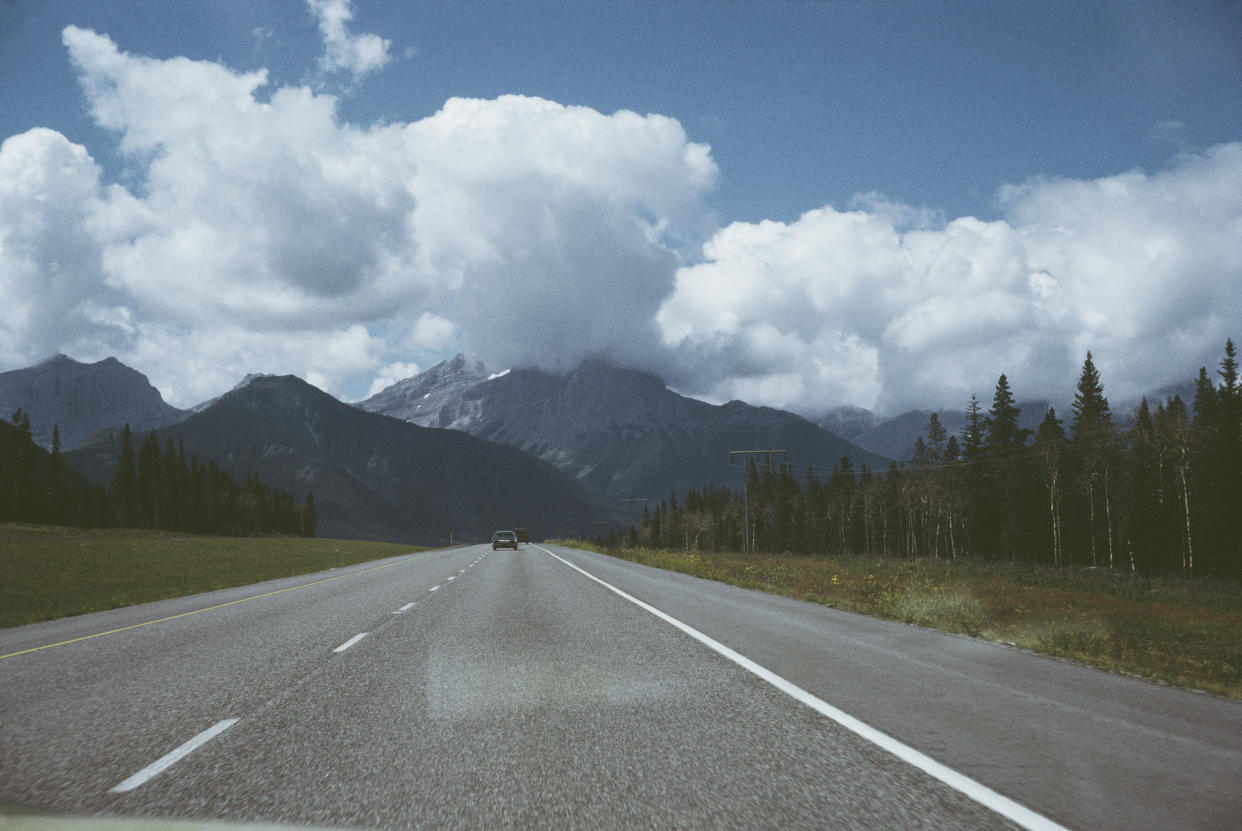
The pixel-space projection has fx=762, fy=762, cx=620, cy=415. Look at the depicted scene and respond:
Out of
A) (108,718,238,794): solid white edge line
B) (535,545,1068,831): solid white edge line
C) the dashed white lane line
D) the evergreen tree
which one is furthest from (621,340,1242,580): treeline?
the evergreen tree

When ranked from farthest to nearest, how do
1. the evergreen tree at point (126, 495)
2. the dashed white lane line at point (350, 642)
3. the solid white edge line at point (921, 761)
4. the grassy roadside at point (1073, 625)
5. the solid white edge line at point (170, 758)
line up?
the evergreen tree at point (126, 495) → the dashed white lane line at point (350, 642) → the grassy roadside at point (1073, 625) → the solid white edge line at point (170, 758) → the solid white edge line at point (921, 761)

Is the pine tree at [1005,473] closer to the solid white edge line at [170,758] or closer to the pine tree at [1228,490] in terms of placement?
the pine tree at [1228,490]

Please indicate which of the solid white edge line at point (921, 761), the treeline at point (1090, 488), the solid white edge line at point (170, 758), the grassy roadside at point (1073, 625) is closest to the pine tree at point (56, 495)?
the treeline at point (1090, 488)

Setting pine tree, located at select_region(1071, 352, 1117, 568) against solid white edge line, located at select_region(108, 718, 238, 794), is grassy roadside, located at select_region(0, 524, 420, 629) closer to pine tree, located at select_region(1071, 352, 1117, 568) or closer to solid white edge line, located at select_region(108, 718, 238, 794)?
solid white edge line, located at select_region(108, 718, 238, 794)

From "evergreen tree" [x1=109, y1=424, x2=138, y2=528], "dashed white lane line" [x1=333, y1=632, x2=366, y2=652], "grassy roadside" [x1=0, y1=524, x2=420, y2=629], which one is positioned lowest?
"grassy roadside" [x1=0, y1=524, x2=420, y2=629]

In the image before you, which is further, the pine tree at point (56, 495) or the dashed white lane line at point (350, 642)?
the pine tree at point (56, 495)

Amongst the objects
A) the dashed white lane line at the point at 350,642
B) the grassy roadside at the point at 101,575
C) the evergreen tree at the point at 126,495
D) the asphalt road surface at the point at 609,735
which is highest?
the evergreen tree at the point at 126,495

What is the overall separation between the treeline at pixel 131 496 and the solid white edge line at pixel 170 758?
12831cm

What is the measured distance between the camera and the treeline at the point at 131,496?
11175 cm

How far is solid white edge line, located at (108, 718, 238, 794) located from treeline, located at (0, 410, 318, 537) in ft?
421

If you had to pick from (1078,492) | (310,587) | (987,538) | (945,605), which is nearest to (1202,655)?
(945,605)

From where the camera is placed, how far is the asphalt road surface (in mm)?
3785

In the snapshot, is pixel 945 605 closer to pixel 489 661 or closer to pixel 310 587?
pixel 489 661

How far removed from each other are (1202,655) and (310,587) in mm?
20546
